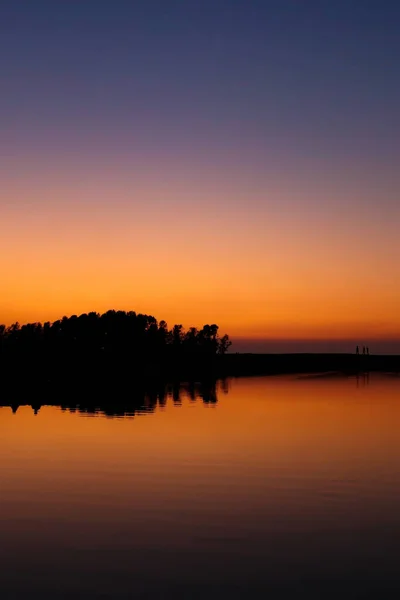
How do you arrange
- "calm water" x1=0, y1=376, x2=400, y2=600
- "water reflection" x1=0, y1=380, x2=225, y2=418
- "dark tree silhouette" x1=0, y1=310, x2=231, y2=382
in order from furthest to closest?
"dark tree silhouette" x1=0, y1=310, x2=231, y2=382 < "water reflection" x1=0, y1=380, x2=225, y2=418 < "calm water" x1=0, y1=376, x2=400, y2=600

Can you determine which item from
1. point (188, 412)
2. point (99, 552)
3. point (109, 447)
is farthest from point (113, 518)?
point (188, 412)

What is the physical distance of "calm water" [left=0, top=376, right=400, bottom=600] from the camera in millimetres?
18359

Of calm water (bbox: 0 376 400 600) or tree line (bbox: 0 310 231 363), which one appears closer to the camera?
calm water (bbox: 0 376 400 600)

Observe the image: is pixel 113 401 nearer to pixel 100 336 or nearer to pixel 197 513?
pixel 197 513

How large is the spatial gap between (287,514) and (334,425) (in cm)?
2984

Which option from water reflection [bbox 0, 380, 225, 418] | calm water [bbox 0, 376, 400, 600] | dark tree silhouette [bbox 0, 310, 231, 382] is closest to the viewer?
calm water [bbox 0, 376, 400, 600]

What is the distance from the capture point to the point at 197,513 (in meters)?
25.2

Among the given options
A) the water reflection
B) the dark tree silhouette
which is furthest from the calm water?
the dark tree silhouette

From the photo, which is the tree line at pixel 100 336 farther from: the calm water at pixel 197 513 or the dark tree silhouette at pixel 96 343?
the calm water at pixel 197 513

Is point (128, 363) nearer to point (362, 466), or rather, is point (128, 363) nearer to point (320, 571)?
point (362, 466)

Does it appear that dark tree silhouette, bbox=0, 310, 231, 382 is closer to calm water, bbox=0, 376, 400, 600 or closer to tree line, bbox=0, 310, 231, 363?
tree line, bbox=0, 310, 231, 363

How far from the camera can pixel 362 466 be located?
35250 millimetres

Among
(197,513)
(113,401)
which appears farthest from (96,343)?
(197,513)

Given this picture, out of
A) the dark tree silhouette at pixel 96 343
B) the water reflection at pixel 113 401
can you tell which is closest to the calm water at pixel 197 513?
the water reflection at pixel 113 401
